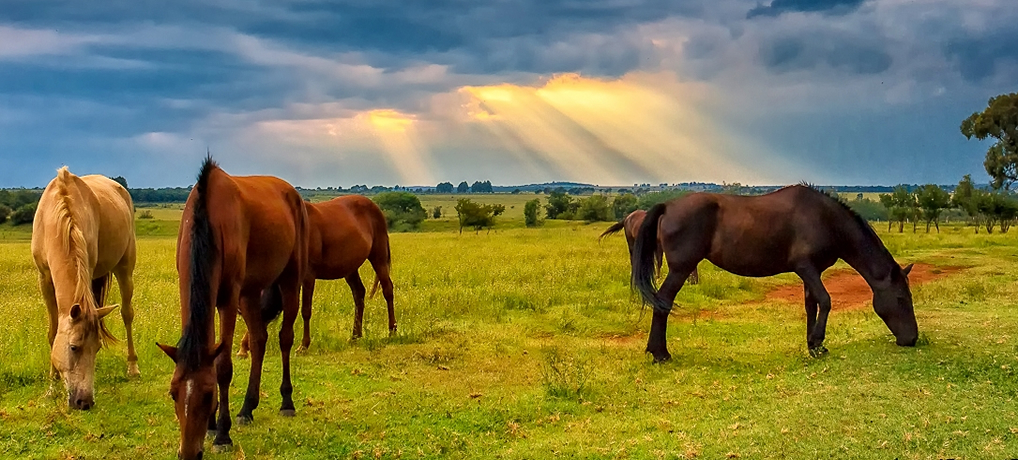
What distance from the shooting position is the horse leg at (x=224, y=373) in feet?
17.7

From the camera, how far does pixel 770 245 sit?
880 centimetres

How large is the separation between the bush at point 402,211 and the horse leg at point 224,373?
172ft

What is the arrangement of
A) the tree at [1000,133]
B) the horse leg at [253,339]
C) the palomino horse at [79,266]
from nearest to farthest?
1. the horse leg at [253,339]
2. the palomino horse at [79,266]
3. the tree at [1000,133]

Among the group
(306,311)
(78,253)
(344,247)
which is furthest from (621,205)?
(78,253)

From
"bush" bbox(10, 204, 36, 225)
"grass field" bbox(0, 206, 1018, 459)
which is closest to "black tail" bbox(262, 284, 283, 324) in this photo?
"grass field" bbox(0, 206, 1018, 459)

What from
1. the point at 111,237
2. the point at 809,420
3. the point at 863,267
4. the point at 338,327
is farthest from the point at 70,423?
the point at 863,267

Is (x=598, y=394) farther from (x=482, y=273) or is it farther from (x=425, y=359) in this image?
(x=482, y=273)

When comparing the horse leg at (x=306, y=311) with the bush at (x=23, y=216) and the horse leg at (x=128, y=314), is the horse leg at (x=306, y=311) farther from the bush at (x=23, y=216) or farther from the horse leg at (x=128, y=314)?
the bush at (x=23, y=216)

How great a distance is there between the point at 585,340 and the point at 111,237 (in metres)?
6.41

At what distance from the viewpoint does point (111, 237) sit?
25.8ft

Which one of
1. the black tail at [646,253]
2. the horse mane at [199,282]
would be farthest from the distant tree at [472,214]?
the horse mane at [199,282]

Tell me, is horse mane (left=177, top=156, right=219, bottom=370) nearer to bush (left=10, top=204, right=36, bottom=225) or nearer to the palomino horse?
the palomino horse

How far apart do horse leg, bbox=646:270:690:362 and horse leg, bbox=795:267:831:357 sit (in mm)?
1461

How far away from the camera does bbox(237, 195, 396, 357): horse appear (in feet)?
30.1
